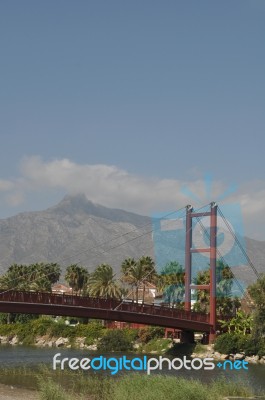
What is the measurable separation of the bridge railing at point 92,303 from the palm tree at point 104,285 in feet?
107

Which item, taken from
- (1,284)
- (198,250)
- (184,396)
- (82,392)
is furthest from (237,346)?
(1,284)

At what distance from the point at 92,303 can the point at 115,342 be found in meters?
14.6

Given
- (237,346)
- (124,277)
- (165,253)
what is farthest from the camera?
(165,253)

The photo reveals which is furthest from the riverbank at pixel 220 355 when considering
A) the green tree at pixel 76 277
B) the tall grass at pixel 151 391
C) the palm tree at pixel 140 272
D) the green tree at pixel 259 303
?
the green tree at pixel 76 277

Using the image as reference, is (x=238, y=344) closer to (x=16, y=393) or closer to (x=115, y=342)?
(x=115, y=342)

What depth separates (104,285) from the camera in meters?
106

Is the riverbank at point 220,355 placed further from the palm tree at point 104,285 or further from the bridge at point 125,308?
the palm tree at point 104,285

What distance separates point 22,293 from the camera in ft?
198

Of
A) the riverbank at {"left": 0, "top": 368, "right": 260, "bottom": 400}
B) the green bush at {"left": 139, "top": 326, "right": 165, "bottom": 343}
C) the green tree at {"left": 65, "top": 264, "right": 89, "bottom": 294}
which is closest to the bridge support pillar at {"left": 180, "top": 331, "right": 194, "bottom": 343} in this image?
the green bush at {"left": 139, "top": 326, "right": 165, "bottom": 343}

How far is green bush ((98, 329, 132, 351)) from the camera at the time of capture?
77.2 metres

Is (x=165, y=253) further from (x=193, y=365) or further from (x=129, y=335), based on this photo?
(x=193, y=365)

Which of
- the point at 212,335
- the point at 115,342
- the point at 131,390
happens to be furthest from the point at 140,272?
the point at 131,390

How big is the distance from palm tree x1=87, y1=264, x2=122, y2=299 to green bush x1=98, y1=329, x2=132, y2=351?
2319cm

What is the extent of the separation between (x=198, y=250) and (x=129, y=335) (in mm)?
13555
